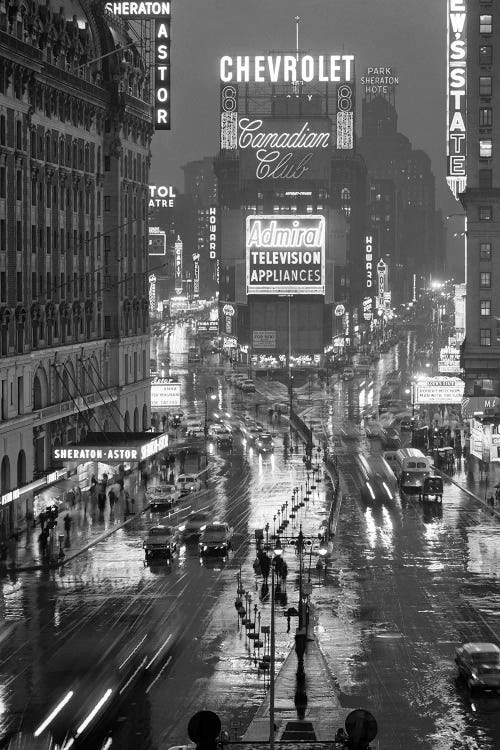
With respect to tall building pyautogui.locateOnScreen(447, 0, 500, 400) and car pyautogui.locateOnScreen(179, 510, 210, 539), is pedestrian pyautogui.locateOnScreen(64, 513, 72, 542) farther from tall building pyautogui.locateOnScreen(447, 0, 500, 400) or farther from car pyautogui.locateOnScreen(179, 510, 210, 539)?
tall building pyautogui.locateOnScreen(447, 0, 500, 400)

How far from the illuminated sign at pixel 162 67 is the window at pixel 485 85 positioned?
46751 millimetres

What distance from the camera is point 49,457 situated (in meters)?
88.1

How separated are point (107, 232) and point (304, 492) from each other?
78.6ft

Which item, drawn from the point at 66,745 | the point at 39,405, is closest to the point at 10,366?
the point at 39,405

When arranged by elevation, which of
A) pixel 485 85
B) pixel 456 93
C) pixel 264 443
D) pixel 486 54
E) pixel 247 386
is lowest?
pixel 264 443

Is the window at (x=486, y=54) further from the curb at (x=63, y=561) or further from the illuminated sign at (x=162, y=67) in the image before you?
the curb at (x=63, y=561)

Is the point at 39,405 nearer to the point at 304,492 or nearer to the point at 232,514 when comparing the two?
the point at 232,514

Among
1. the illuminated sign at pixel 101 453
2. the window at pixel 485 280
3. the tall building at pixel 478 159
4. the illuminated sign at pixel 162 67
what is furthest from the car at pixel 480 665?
the window at pixel 485 280

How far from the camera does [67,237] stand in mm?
96125

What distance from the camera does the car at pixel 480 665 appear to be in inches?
1820

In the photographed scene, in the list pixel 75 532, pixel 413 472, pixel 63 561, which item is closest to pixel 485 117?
pixel 413 472

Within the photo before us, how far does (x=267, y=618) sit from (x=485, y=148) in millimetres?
100260

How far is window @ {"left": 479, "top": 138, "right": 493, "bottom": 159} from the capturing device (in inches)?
5901

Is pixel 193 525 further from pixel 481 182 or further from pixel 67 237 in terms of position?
pixel 481 182
